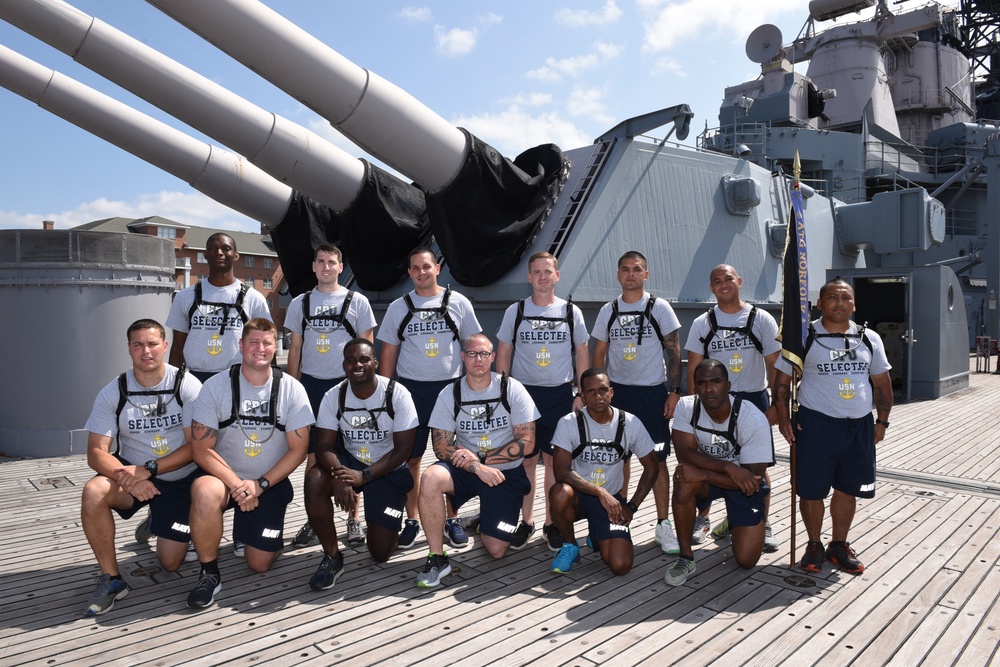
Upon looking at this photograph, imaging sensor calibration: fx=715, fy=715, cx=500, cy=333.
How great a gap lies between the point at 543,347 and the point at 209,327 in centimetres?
192

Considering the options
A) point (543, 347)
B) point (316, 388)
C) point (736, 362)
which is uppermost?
point (543, 347)

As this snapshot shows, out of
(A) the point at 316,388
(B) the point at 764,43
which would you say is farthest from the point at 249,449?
(B) the point at 764,43

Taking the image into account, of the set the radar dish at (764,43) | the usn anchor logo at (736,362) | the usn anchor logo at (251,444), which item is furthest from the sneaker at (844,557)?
the radar dish at (764,43)

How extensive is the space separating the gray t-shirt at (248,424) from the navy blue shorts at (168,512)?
0.31 meters

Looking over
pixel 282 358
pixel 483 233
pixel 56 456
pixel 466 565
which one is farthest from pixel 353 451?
pixel 282 358

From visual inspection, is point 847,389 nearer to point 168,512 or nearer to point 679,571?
point 679,571

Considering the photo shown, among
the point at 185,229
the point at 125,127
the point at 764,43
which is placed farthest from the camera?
the point at 185,229

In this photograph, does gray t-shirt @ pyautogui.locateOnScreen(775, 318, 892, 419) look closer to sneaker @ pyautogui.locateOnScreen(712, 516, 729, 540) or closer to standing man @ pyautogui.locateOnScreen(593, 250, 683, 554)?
standing man @ pyautogui.locateOnScreen(593, 250, 683, 554)

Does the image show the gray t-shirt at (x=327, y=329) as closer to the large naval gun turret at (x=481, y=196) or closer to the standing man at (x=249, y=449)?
the standing man at (x=249, y=449)

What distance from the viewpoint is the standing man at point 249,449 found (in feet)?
10.8

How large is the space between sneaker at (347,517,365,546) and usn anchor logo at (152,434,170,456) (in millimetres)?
1108

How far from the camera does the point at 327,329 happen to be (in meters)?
4.19

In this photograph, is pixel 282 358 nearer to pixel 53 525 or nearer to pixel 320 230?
pixel 320 230

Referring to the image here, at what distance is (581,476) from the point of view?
368 cm
